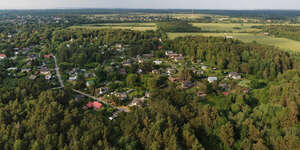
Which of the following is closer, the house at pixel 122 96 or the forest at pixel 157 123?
the forest at pixel 157 123

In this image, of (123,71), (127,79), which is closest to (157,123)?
(127,79)

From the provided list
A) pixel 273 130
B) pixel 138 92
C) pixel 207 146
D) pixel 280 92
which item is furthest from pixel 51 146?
pixel 280 92

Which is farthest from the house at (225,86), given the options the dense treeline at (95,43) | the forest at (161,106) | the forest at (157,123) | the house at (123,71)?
the dense treeline at (95,43)

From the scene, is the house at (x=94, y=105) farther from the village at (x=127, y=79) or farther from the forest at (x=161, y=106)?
the forest at (x=161, y=106)

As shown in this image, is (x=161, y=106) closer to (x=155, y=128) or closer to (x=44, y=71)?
(x=155, y=128)

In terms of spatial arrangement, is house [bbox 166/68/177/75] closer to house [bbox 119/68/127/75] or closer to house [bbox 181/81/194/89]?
house [bbox 181/81/194/89]

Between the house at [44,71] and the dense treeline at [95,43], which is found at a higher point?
the dense treeline at [95,43]

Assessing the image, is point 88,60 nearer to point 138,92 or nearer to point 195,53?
point 138,92

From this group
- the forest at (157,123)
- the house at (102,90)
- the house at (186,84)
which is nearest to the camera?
the forest at (157,123)
